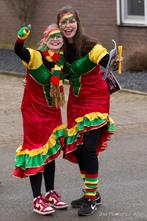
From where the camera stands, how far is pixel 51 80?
19.5 feet

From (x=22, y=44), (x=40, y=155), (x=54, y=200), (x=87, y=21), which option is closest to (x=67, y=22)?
(x=22, y=44)

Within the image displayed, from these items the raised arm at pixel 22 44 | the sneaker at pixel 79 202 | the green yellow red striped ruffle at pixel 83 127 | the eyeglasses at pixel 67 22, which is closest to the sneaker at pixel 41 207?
the sneaker at pixel 79 202

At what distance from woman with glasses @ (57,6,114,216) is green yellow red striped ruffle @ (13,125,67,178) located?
0.08m

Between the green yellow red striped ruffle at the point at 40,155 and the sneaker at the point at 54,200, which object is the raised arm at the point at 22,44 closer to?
the green yellow red striped ruffle at the point at 40,155

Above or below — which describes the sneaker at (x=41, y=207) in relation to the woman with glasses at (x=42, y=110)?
below

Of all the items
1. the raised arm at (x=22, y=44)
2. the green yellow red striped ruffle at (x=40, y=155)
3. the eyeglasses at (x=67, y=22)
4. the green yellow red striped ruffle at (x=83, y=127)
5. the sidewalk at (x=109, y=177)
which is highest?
the eyeglasses at (x=67, y=22)

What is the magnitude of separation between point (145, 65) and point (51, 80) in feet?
30.5

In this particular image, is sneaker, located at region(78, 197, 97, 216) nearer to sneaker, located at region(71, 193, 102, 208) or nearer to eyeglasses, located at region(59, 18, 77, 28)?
sneaker, located at region(71, 193, 102, 208)

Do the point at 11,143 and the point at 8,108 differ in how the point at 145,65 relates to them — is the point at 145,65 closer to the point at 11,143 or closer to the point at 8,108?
the point at 8,108

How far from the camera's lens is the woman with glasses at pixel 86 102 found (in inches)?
235

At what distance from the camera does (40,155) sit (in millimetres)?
6039

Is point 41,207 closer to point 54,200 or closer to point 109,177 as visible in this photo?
point 54,200

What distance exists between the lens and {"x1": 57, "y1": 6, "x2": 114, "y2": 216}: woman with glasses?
19.6 ft

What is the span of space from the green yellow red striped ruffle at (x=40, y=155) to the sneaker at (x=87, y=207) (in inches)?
18.9
